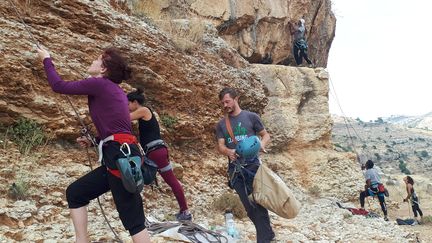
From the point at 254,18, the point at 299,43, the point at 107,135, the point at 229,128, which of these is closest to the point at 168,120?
the point at 229,128

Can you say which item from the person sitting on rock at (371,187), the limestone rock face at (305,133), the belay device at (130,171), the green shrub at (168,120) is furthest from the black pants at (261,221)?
the person sitting on rock at (371,187)

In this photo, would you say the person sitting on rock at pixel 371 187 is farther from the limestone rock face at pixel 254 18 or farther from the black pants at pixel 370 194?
the limestone rock face at pixel 254 18

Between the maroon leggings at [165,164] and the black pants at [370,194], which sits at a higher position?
the maroon leggings at [165,164]

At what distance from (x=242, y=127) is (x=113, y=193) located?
6.78 ft

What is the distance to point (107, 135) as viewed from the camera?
3119 millimetres

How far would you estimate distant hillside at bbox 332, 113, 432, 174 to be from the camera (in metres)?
49.4

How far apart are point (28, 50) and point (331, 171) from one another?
27.5 feet

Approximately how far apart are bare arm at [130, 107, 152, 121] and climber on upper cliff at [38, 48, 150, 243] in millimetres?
1644

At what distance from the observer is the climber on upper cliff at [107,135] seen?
3068mm

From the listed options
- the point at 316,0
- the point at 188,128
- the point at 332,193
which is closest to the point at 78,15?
the point at 188,128

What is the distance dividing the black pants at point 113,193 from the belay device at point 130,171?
0.07 meters

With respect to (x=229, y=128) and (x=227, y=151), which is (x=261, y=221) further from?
(x=229, y=128)

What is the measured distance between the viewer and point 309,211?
861 centimetres

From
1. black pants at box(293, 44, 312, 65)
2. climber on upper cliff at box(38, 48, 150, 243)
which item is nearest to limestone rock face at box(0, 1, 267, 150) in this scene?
climber on upper cliff at box(38, 48, 150, 243)
